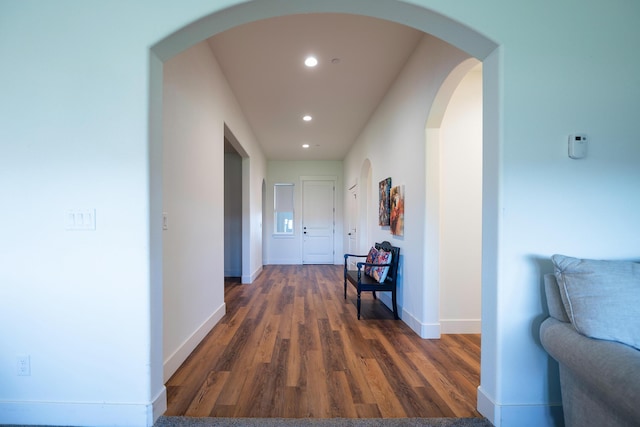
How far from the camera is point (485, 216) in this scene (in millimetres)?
1694

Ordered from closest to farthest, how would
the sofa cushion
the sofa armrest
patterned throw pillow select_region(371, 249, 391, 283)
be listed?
1. the sofa armrest
2. the sofa cushion
3. patterned throw pillow select_region(371, 249, 391, 283)

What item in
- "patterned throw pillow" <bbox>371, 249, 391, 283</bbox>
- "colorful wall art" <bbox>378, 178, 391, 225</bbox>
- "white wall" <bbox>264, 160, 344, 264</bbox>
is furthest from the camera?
"white wall" <bbox>264, 160, 344, 264</bbox>

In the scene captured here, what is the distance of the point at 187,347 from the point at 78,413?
2.92 feet

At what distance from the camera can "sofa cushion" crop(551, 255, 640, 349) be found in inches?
48.9

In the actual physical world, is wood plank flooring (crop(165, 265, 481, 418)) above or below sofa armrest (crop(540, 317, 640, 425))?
below

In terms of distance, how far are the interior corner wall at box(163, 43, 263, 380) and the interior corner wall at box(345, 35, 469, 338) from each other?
6.78 ft

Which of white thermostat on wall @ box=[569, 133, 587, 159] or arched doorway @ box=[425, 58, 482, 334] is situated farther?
arched doorway @ box=[425, 58, 482, 334]

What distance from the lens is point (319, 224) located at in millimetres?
8039

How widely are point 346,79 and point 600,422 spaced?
352 centimetres

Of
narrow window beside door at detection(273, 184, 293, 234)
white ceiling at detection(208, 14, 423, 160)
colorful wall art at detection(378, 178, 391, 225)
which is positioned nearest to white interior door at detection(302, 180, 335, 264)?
narrow window beside door at detection(273, 184, 293, 234)

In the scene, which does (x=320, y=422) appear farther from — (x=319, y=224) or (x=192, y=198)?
(x=319, y=224)


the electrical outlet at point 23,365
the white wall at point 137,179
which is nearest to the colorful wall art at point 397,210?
the white wall at point 137,179

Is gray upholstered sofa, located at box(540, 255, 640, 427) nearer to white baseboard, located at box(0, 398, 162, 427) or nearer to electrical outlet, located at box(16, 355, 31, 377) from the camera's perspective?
white baseboard, located at box(0, 398, 162, 427)

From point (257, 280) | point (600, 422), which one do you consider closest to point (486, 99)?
point (600, 422)
